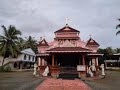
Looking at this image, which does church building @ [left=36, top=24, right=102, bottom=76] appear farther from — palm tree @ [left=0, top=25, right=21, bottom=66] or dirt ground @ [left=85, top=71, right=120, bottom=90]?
palm tree @ [left=0, top=25, right=21, bottom=66]

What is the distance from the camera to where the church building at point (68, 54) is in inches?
993

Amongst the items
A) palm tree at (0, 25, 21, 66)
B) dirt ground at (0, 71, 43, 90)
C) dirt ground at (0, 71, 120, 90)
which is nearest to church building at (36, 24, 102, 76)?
dirt ground at (0, 71, 120, 90)

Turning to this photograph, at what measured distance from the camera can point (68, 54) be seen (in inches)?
1065

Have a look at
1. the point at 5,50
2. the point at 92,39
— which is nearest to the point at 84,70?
the point at 92,39

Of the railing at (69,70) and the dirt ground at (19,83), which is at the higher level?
the railing at (69,70)

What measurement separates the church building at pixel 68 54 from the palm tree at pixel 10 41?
1326 centimetres

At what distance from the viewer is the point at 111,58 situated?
68.6 m

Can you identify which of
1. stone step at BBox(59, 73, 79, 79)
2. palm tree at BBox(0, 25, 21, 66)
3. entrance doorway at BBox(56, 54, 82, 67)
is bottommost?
stone step at BBox(59, 73, 79, 79)

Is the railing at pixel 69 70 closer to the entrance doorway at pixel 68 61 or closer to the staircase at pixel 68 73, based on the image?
the staircase at pixel 68 73

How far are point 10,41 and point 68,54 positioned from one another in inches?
949

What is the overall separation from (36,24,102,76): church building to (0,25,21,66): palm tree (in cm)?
1326

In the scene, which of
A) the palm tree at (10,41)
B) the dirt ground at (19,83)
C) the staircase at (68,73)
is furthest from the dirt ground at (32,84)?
the palm tree at (10,41)

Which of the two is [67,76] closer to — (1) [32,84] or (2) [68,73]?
(2) [68,73]

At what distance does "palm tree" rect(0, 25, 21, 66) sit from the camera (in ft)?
151
